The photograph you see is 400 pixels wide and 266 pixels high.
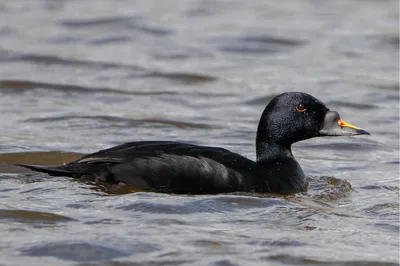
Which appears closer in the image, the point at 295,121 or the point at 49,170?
the point at 49,170

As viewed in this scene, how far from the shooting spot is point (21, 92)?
13180mm

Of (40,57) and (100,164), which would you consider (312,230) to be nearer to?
(100,164)

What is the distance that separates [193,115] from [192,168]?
4.24 metres

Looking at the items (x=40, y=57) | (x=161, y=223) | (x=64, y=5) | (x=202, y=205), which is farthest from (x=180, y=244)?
(x=64, y=5)

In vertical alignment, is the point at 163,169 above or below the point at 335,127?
below

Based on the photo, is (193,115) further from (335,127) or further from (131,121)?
(335,127)

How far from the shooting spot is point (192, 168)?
27.2 feet

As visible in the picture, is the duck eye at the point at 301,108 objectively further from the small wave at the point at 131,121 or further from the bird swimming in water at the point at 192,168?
the small wave at the point at 131,121

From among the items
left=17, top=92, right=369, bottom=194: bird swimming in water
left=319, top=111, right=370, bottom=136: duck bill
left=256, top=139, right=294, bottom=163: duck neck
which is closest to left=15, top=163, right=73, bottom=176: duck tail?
left=17, top=92, right=369, bottom=194: bird swimming in water

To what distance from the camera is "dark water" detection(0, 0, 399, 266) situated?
7.26 m

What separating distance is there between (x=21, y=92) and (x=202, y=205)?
5613 millimetres

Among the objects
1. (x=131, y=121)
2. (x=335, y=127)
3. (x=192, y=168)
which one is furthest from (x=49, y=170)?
(x=131, y=121)

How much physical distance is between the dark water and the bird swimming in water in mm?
131

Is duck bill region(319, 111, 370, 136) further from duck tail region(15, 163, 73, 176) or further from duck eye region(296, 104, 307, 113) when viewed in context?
duck tail region(15, 163, 73, 176)
